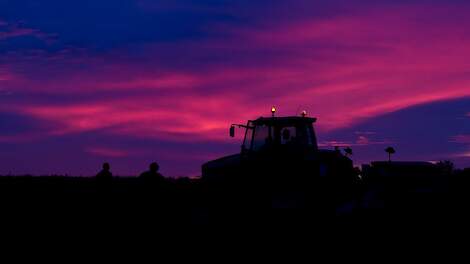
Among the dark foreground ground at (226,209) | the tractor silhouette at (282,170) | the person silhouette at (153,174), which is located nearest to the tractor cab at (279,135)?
the tractor silhouette at (282,170)

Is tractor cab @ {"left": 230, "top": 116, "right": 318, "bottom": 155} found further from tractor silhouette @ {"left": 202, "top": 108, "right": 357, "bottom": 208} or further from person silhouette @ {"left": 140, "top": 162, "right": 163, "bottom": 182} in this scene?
person silhouette @ {"left": 140, "top": 162, "right": 163, "bottom": 182}

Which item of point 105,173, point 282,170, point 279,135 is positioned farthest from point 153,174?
point 279,135

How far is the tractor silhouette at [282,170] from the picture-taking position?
19.2 meters

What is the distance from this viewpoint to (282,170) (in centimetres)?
1939

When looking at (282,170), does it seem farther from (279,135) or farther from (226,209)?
(226,209)

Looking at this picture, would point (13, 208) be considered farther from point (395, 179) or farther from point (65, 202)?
point (395, 179)

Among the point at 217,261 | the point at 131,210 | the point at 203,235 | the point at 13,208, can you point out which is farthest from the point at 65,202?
the point at 217,261

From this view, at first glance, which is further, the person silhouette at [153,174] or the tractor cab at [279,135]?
the tractor cab at [279,135]

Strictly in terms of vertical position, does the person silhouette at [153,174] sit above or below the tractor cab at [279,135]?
below

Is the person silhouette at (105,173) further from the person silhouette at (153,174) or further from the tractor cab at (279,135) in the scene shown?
the tractor cab at (279,135)

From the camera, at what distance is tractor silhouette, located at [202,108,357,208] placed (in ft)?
63.0

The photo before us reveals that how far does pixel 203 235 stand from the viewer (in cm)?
1612

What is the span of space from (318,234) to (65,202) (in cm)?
1120

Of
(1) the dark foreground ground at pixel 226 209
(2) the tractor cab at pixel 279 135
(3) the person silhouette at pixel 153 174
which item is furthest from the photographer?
(2) the tractor cab at pixel 279 135
